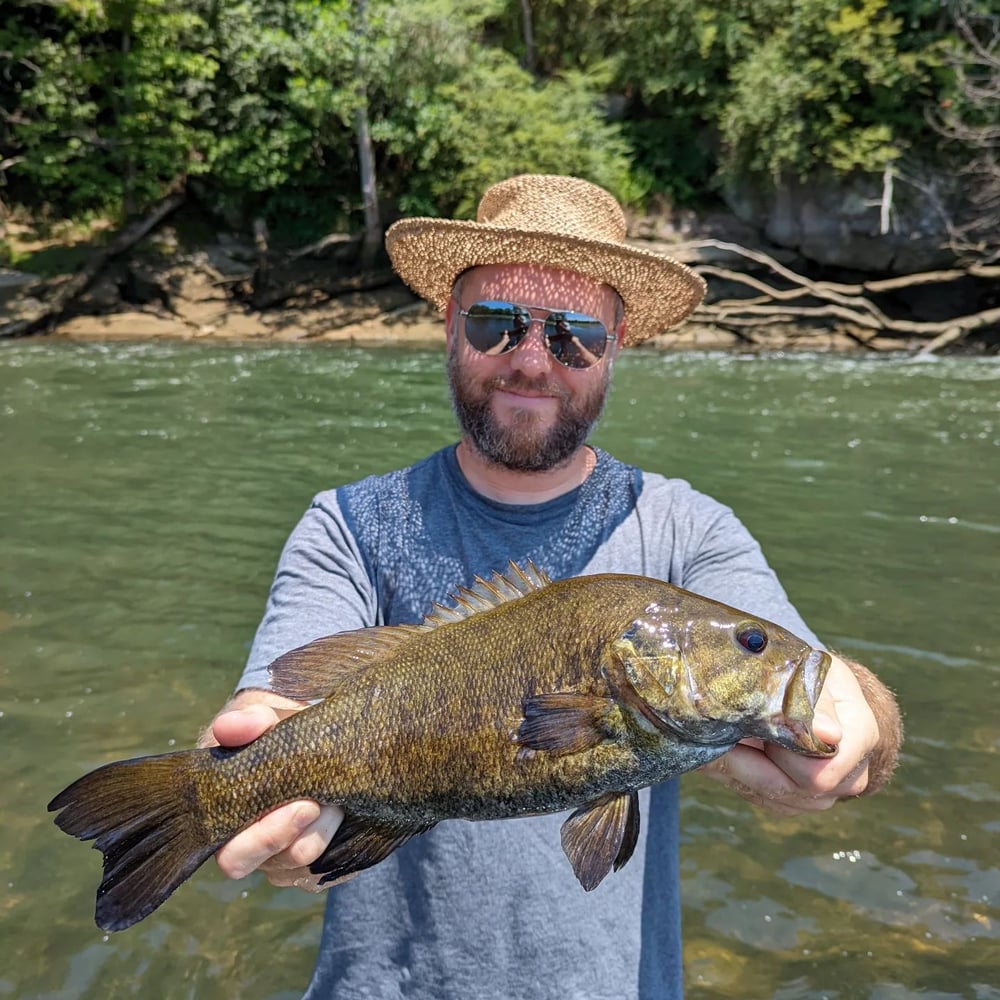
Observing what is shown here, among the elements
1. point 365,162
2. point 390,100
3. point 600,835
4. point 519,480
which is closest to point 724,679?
point 600,835

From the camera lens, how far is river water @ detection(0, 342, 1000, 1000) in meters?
3.80

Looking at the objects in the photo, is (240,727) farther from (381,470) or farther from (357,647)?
(381,470)

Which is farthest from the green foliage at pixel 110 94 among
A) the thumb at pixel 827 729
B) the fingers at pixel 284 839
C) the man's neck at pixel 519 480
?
the thumb at pixel 827 729

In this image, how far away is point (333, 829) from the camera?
181cm

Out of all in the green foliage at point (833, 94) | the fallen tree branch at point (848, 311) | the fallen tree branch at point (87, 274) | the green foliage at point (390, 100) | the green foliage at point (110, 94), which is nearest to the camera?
the fallen tree branch at point (848, 311)

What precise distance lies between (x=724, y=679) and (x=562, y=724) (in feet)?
1.09

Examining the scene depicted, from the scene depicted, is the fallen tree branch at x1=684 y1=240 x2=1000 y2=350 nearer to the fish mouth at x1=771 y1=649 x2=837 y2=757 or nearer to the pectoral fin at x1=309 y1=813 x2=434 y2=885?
the fish mouth at x1=771 y1=649 x2=837 y2=757

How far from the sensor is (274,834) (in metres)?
1.74

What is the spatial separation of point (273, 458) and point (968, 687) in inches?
322

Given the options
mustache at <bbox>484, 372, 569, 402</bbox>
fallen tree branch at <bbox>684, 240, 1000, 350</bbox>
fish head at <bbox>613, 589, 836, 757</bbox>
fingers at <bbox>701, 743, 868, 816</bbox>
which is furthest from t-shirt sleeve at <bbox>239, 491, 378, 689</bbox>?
fallen tree branch at <bbox>684, 240, 1000, 350</bbox>

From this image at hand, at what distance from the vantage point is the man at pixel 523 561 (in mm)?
2141

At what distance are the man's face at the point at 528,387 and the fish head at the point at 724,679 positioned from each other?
3.36ft

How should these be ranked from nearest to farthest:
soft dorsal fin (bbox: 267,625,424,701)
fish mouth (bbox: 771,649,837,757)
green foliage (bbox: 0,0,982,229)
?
fish mouth (bbox: 771,649,837,757), soft dorsal fin (bbox: 267,625,424,701), green foliage (bbox: 0,0,982,229)

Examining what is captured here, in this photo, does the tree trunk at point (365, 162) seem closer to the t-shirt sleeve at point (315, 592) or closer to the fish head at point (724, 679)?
the t-shirt sleeve at point (315, 592)
